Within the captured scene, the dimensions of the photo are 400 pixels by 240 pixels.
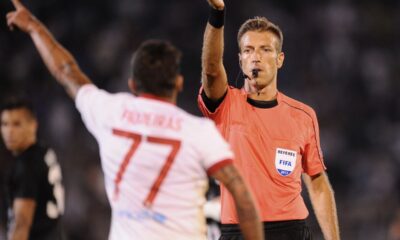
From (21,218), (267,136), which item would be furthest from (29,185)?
(267,136)

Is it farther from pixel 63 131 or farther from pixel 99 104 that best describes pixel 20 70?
pixel 99 104

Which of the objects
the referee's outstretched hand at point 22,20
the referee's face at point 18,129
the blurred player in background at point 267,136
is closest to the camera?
the referee's outstretched hand at point 22,20

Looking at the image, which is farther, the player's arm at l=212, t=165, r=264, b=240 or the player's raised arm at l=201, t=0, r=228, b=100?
the player's raised arm at l=201, t=0, r=228, b=100

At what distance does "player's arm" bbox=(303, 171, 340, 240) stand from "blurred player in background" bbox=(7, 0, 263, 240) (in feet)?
5.90

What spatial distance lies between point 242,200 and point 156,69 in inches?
29.8

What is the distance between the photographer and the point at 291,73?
549 inches

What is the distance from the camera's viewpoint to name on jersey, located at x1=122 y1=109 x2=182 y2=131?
3988 mm

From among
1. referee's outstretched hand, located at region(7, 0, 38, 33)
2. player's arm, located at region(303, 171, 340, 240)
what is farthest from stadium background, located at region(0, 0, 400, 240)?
referee's outstretched hand, located at region(7, 0, 38, 33)

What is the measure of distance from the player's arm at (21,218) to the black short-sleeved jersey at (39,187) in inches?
1.9

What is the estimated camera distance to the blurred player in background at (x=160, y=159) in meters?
3.96

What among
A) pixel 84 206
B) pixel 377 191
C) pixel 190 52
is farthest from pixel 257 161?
pixel 190 52

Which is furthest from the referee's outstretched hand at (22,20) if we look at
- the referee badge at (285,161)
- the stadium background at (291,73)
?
the stadium background at (291,73)

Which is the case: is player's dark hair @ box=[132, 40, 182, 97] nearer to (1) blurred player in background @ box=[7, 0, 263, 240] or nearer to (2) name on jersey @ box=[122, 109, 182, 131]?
(1) blurred player in background @ box=[7, 0, 263, 240]

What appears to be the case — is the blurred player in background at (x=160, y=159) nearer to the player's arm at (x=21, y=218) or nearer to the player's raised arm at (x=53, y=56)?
the player's raised arm at (x=53, y=56)
